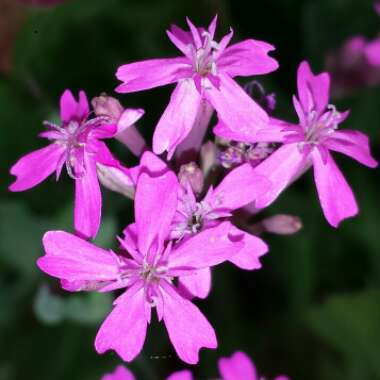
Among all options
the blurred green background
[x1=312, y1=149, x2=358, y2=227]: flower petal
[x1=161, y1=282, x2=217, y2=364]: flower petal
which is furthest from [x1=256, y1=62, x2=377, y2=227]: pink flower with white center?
the blurred green background

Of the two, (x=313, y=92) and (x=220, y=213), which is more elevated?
(x=313, y=92)

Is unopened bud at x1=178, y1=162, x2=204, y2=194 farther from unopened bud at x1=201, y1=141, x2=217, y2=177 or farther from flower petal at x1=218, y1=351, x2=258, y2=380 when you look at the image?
flower petal at x1=218, y1=351, x2=258, y2=380

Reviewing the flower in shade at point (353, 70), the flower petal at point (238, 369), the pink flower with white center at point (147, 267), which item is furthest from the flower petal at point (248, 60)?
the flower in shade at point (353, 70)

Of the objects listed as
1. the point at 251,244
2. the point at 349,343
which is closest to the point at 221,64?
the point at 251,244

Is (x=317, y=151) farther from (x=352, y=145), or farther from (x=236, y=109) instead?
(x=236, y=109)

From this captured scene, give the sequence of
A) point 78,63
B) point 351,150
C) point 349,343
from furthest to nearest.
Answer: point 78,63, point 349,343, point 351,150

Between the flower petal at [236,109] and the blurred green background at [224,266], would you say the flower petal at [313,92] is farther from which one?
the blurred green background at [224,266]

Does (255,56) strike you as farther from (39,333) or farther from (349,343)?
(39,333)

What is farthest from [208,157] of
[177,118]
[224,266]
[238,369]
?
[224,266]
